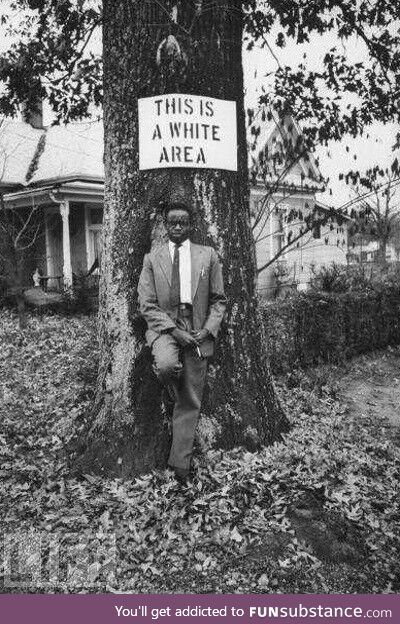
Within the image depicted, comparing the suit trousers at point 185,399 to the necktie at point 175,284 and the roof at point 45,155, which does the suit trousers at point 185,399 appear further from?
the roof at point 45,155

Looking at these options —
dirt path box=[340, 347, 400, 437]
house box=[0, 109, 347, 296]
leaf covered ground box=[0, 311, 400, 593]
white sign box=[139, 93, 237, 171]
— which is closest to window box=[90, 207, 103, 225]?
house box=[0, 109, 347, 296]

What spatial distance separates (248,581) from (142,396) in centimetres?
164

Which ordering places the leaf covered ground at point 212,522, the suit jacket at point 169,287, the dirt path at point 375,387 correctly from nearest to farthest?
the leaf covered ground at point 212,522 → the suit jacket at point 169,287 → the dirt path at point 375,387

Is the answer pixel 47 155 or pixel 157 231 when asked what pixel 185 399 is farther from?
pixel 47 155

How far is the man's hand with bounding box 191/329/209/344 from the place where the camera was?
13.6 feet

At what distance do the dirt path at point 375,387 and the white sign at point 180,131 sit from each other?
4.20 meters

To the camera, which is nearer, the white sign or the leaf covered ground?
the leaf covered ground

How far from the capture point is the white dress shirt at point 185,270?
420cm

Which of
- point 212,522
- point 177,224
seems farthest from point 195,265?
point 212,522

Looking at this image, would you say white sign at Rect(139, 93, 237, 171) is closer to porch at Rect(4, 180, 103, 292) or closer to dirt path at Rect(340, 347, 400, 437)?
dirt path at Rect(340, 347, 400, 437)

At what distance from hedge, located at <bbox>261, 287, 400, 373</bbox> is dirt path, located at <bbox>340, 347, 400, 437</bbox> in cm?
39

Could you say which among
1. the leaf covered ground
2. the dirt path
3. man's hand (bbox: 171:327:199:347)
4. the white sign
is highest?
the white sign

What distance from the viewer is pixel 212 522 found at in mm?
3883

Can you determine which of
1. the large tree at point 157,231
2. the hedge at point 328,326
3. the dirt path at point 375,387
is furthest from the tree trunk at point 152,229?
the hedge at point 328,326
